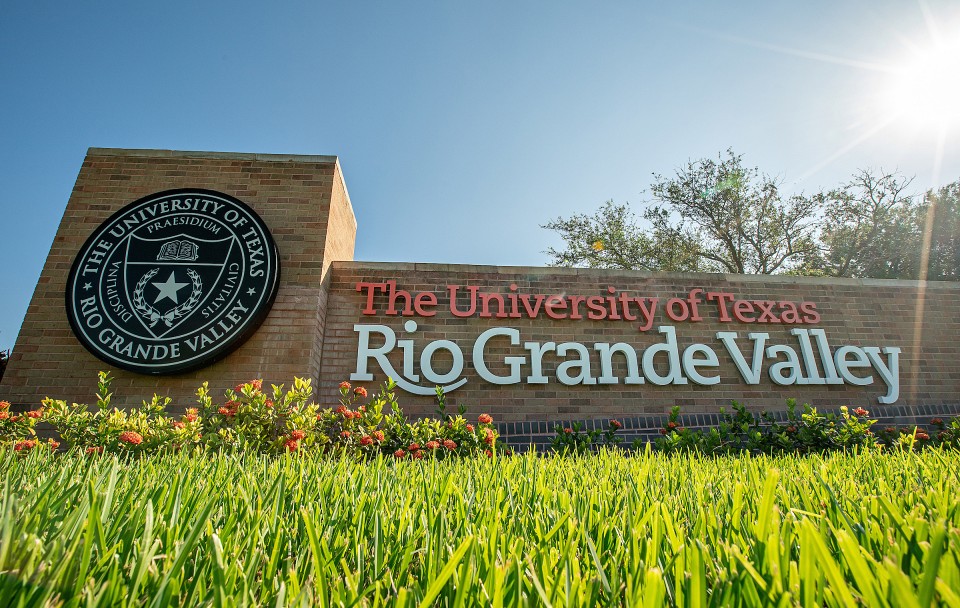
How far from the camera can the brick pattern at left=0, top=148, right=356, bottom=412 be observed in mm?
6496

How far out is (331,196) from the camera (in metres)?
7.77

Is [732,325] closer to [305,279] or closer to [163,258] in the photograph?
[305,279]

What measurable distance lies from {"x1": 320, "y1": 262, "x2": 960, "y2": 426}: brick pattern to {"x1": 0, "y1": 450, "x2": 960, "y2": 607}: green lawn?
5765 mm

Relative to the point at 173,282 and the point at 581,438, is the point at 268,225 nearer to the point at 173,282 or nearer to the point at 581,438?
the point at 173,282

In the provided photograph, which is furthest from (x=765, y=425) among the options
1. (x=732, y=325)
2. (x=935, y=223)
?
(x=935, y=223)

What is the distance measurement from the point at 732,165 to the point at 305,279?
1760 centimetres

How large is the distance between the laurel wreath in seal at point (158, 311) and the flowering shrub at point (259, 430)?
1.41 m

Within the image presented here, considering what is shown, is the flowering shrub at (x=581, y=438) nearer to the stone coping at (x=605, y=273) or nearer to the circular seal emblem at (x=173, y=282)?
the stone coping at (x=605, y=273)

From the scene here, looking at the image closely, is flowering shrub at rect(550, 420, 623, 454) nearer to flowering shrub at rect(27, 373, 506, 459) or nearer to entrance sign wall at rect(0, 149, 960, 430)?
entrance sign wall at rect(0, 149, 960, 430)

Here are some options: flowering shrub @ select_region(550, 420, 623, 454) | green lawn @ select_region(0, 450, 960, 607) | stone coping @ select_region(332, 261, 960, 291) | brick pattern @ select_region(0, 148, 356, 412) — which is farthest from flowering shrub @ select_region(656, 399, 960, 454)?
brick pattern @ select_region(0, 148, 356, 412)

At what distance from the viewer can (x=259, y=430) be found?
5.13 m

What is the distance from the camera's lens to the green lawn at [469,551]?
23.9 inches

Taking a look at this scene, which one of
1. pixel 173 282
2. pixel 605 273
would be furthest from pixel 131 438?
pixel 605 273

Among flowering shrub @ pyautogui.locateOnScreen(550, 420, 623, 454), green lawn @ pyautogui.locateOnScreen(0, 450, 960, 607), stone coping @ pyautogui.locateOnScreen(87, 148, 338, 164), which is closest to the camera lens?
green lawn @ pyautogui.locateOnScreen(0, 450, 960, 607)
